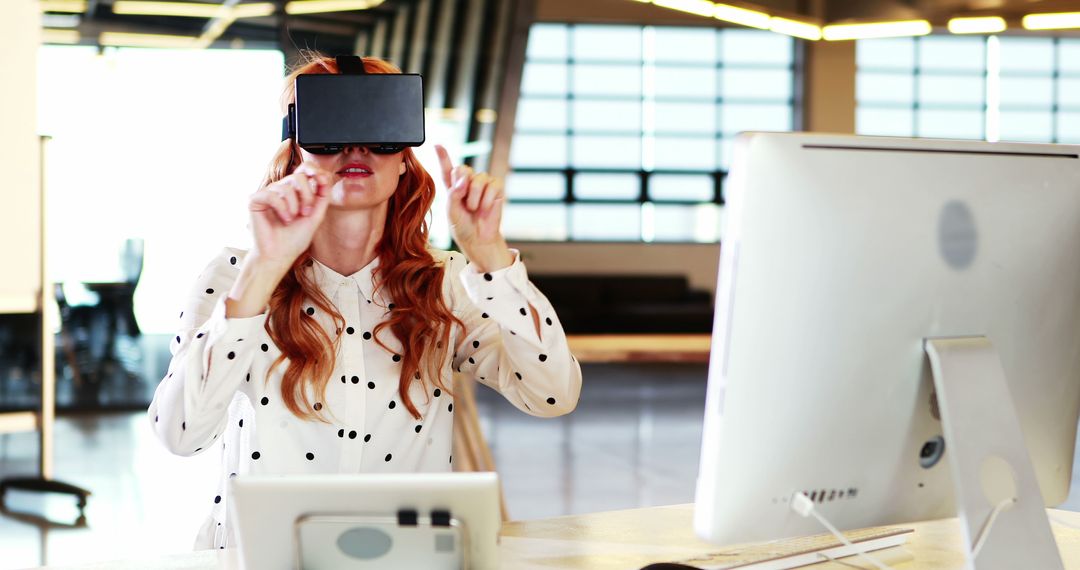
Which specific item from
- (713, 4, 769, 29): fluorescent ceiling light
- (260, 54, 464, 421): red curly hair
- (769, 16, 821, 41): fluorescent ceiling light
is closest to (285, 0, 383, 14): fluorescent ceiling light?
(713, 4, 769, 29): fluorescent ceiling light

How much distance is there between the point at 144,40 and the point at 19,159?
1.34m

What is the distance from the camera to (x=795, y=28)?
25.4ft

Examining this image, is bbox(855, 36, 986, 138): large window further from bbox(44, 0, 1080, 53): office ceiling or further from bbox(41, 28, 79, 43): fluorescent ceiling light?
bbox(41, 28, 79, 43): fluorescent ceiling light

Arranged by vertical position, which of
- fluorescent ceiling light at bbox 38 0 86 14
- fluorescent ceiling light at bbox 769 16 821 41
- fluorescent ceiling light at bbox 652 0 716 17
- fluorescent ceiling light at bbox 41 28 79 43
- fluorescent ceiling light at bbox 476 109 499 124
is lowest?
fluorescent ceiling light at bbox 476 109 499 124

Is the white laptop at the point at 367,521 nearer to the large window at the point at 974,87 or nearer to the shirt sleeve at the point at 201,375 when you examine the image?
the shirt sleeve at the point at 201,375

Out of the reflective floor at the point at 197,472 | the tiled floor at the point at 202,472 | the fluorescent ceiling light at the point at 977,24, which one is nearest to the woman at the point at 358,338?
the tiled floor at the point at 202,472

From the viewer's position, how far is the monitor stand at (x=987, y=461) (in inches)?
38.8

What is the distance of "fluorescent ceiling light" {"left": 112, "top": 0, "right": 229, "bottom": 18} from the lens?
201 inches

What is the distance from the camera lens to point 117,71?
5.02 meters

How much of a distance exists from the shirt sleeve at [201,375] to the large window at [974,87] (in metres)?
10.6

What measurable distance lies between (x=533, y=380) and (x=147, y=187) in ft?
13.2

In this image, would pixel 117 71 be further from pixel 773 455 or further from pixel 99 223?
pixel 773 455

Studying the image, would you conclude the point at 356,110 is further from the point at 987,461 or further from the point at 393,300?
the point at 987,461

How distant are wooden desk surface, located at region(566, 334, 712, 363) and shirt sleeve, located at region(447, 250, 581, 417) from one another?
146 centimetres
